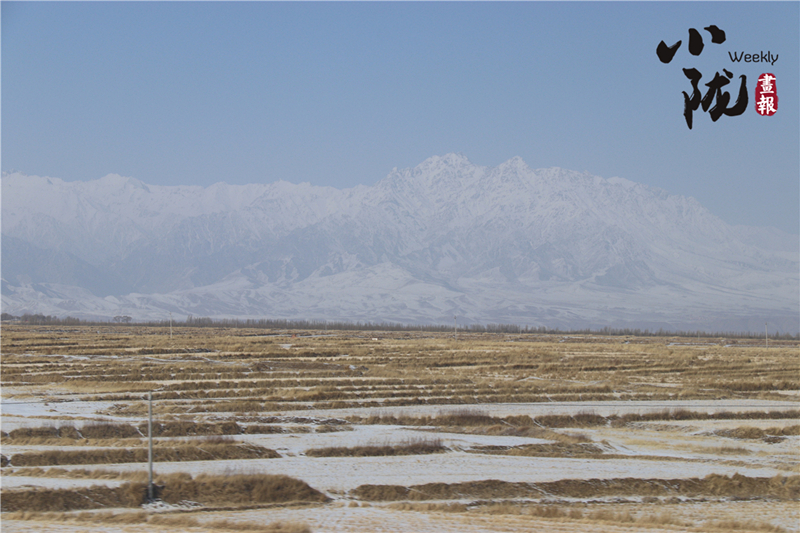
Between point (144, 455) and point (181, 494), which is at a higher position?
point (144, 455)

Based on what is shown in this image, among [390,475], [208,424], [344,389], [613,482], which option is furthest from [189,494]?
[344,389]

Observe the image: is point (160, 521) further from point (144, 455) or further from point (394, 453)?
point (394, 453)

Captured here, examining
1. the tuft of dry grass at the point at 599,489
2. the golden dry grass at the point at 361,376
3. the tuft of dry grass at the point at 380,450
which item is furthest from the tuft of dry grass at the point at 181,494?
the golden dry grass at the point at 361,376

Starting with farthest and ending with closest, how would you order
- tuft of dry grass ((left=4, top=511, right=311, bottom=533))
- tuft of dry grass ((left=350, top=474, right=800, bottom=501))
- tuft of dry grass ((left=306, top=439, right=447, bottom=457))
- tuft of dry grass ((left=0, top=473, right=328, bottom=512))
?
tuft of dry grass ((left=306, top=439, right=447, bottom=457))
tuft of dry grass ((left=350, top=474, right=800, bottom=501))
tuft of dry grass ((left=0, top=473, right=328, bottom=512))
tuft of dry grass ((left=4, top=511, right=311, bottom=533))

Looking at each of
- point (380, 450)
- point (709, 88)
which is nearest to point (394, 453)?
point (380, 450)

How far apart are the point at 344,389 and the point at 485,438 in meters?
14.0

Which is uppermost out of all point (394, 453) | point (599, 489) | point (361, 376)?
point (361, 376)

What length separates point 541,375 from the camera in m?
53.4

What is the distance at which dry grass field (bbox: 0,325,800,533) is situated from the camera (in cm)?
1872

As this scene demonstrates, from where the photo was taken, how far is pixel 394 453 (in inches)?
999

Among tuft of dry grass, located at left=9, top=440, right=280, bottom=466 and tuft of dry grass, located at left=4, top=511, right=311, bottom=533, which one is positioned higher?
tuft of dry grass, located at left=9, top=440, right=280, bottom=466

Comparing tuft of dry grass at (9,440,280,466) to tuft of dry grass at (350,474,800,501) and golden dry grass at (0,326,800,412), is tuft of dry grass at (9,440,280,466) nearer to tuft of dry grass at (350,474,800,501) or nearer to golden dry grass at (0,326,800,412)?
tuft of dry grass at (350,474,800,501)

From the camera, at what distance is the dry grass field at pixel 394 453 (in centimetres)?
1872

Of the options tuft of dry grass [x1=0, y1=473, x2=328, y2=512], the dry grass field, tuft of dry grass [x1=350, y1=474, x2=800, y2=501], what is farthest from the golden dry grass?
tuft of dry grass [x1=0, y1=473, x2=328, y2=512]
